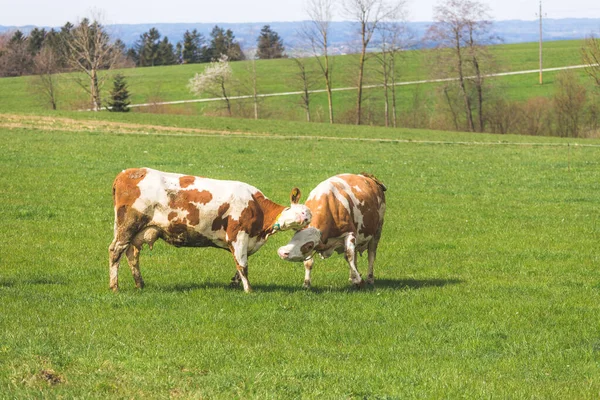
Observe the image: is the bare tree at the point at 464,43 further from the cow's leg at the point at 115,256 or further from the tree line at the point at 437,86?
the cow's leg at the point at 115,256

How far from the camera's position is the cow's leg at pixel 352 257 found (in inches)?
594

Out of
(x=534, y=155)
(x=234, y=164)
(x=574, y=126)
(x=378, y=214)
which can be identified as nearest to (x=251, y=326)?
(x=378, y=214)

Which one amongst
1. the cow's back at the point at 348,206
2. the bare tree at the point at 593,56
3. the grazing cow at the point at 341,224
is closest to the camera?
the grazing cow at the point at 341,224

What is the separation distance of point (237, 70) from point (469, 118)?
5513 centimetres

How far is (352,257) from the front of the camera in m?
15.1

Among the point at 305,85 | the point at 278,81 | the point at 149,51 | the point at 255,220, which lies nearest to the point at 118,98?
the point at 305,85

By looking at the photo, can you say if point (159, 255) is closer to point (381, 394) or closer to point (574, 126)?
point (381, 394)

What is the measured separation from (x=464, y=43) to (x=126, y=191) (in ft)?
249

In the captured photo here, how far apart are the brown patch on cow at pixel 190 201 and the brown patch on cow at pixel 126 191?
620 mm

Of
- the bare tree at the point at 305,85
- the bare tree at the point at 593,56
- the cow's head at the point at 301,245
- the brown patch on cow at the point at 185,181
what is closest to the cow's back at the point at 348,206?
the cow's head at the point at 301,245

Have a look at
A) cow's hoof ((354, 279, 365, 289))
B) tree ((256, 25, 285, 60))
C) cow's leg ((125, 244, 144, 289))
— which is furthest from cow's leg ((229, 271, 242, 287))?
tree ((256, 25, 285, 60))

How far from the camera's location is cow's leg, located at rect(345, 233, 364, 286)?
1508 centimetres

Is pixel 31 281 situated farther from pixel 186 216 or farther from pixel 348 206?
pixel 348 206

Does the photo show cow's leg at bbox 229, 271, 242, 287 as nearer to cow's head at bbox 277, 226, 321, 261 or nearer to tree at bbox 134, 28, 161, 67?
cow's head at bbox 277, 226, 321, 261
